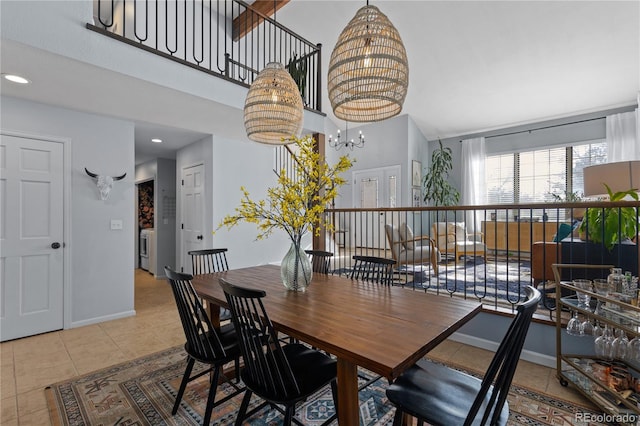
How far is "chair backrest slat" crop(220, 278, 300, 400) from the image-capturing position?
1256 mm

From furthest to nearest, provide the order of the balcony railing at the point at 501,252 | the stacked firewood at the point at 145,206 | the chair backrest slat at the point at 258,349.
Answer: the stacked firewood at the point at 145,206, the balcony railing at the point at 501,252, the chair backrest slat at the point at 258,349

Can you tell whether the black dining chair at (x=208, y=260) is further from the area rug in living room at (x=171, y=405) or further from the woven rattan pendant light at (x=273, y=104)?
the woven rattan pendant light at (x=273, y=104)

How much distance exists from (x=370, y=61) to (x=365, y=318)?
1.23 metres

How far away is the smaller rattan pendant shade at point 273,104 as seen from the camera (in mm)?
1954

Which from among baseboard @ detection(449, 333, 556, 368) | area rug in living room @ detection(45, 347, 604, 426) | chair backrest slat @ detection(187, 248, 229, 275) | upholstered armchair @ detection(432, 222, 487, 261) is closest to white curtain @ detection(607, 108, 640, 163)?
upholstered armchair @ detection(432, 222, 487, 261)

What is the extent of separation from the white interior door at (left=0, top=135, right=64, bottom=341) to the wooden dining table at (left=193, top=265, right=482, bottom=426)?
85.5 inches

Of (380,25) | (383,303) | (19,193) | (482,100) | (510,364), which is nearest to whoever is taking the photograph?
(510,364)

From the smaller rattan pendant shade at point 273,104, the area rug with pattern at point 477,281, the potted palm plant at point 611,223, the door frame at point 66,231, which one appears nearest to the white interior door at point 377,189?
the area rug with pattern at point 477,281

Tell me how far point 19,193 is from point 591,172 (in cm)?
560

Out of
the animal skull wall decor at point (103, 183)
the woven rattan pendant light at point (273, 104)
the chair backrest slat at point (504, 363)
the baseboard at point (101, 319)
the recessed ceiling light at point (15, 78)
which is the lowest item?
the baseboard at point (101, 319)

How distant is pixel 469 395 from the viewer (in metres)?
1.26

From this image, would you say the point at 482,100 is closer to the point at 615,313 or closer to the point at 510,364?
the point at 615,313

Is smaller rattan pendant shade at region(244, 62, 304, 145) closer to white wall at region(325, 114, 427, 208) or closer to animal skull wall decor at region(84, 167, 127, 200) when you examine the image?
animal skull wall decor at region(84, 167, 127, 200)

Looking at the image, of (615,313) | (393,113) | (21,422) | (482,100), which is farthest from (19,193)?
(482,100)
